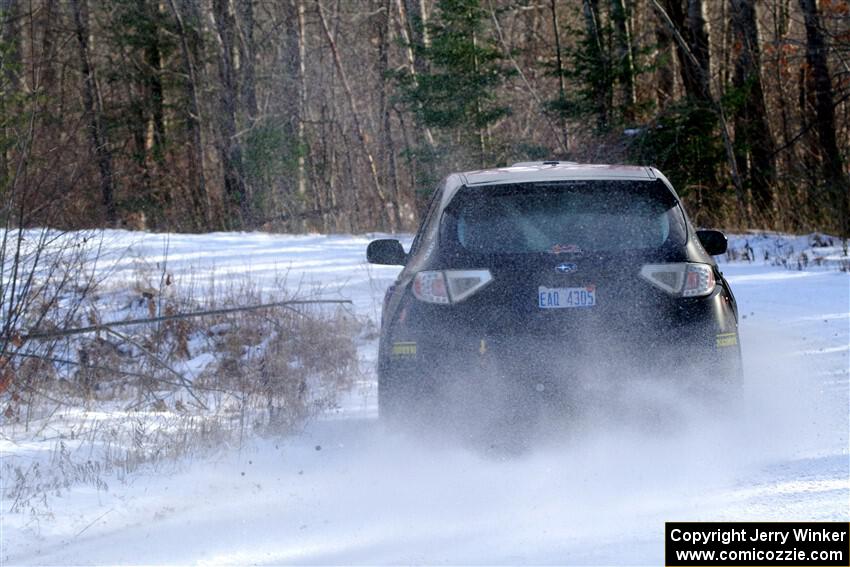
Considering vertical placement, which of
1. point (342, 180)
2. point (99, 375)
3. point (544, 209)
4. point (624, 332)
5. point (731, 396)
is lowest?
point (342, 180)

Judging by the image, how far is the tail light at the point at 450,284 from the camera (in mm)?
5598

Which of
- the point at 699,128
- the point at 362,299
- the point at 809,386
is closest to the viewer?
the point at 809,386

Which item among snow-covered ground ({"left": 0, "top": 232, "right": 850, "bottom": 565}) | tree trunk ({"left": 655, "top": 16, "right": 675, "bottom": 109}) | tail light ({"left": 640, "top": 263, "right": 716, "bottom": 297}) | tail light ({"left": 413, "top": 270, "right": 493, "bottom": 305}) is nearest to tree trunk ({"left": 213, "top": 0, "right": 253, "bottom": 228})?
tree trunk ({"left": 655, "top": 16, "right": 675, "bottom": 109})

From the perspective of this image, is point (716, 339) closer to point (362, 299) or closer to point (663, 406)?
point (663, 406)

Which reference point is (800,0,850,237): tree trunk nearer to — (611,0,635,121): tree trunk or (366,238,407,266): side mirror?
(611,0,635,121): tree trunk

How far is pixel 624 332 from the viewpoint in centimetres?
558

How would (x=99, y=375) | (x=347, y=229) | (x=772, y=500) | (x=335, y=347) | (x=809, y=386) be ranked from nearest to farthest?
(x=772, y=500) < (x=809, y=386) < (x=99, y=375) < (x=335, y=347) < (x=347, y=229)

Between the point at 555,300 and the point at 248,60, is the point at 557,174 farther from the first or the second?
the point at 248,60

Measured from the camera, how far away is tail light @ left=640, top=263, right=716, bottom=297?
5.64m

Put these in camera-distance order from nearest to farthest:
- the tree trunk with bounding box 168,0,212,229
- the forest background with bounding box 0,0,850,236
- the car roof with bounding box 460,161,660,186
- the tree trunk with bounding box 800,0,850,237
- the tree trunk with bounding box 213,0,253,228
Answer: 1. the car roof with bounding box 460,161,660,186
2. the tree trunk with bounding box 800,0,850,237
3. the forest background with bounding box 0,0,850,236
4. the tree trunk with bounding box 213,0,253,228
5. the tree trunk with bounding box 168,0,212,229

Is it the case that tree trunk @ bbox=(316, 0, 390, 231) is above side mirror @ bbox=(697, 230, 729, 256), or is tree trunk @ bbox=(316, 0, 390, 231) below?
below

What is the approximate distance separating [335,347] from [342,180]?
1000 inches

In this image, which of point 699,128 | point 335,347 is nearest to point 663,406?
point 335,347
